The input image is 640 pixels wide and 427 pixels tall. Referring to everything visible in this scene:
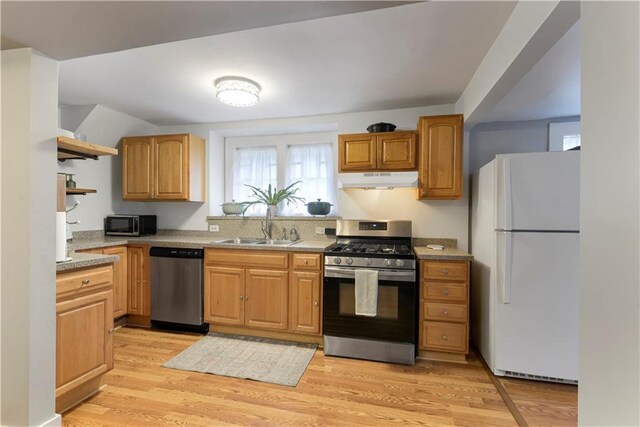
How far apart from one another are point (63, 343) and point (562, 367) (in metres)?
3.41

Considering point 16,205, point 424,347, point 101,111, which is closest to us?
point 16,205

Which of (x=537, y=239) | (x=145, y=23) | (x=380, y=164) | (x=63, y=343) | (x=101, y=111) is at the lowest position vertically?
(x=63, y=343)

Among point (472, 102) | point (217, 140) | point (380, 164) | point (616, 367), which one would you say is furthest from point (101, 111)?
point (616, 367)

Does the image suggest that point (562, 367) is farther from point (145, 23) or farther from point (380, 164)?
point (145, 23)

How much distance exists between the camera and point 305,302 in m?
2.75

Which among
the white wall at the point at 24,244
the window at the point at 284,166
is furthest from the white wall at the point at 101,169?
the white wall at the point at 24,244

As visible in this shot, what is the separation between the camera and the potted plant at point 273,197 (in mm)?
3430

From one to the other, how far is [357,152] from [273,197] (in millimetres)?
1147

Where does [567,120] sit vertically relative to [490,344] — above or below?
above

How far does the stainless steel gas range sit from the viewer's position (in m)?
2.46

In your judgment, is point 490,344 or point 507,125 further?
point 507,125

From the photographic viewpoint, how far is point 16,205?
1.55 m

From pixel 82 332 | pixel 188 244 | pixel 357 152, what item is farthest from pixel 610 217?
pixel 188 244

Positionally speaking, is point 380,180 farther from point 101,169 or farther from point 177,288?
point 101,169
